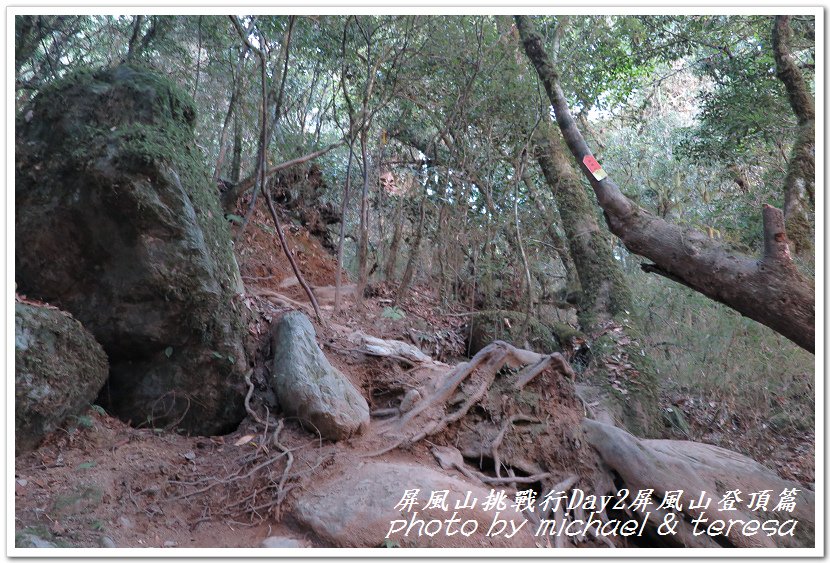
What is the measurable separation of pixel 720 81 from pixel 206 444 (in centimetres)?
912

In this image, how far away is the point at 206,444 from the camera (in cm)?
450

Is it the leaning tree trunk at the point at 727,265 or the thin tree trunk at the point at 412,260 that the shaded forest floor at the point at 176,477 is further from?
the leaning tree trunk at the point at 727,265

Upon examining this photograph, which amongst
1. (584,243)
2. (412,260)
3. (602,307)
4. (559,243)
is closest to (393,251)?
(412,260)

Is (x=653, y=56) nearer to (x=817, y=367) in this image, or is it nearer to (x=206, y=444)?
(x=817, y=367)

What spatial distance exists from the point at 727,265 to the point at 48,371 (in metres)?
5.02

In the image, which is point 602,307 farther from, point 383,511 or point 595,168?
point 383,511

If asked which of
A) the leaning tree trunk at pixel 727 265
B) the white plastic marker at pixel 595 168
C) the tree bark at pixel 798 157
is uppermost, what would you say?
the tree bark at pixel 798 157

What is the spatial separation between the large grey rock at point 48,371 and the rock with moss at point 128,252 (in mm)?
324

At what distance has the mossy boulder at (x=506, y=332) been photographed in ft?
24.4

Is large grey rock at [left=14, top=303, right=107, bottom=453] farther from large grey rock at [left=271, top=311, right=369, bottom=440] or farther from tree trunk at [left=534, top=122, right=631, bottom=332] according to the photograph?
tree trunk at [left=534, top=122, right=631, bottom=332]

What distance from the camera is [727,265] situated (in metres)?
5.13

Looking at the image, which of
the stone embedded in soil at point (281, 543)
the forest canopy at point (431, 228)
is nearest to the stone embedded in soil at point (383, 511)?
the stone embedded in soil at point (281, 543)

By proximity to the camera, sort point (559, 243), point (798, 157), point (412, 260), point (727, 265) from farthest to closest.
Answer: point (559, 243) → point (412, 260) → point (798, 157) → point (727, 265)

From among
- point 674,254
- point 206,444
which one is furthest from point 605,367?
point 206,444
